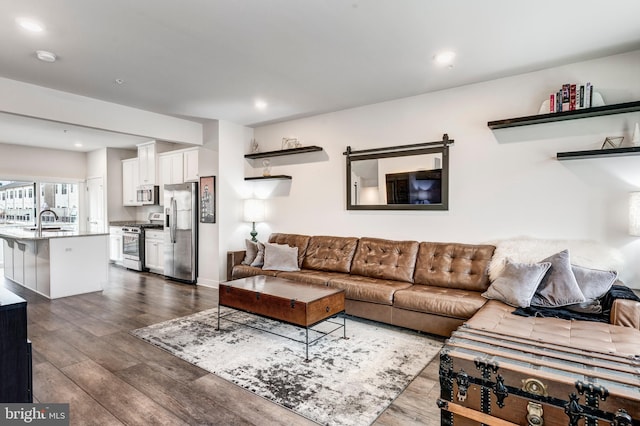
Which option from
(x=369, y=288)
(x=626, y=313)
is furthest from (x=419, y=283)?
(x=626, y=313)

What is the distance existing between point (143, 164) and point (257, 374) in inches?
239

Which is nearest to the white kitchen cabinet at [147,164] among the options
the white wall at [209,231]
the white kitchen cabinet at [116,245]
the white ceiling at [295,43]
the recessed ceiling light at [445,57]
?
the white kitchen cabinet at [116,245]

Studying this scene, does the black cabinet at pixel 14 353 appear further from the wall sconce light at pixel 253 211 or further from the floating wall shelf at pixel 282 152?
the wall sconce light at pixel 253 211

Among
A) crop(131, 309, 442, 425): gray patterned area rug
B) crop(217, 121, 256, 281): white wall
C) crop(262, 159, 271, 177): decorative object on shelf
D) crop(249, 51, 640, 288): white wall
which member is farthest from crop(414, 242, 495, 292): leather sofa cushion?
crop(217, 121, 256, 281): white wall

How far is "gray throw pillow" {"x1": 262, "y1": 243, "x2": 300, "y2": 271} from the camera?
452cm

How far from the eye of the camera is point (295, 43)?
114 inches

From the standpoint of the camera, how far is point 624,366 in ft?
5.12

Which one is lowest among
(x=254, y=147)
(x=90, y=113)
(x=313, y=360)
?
(x=313, y=360)

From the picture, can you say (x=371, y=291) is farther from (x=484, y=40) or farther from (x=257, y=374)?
(x=484, y=40)

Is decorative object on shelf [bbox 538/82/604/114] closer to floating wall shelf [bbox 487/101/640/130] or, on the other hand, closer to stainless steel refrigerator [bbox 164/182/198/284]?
floating wall shelf [bbox 487/101/640/130]

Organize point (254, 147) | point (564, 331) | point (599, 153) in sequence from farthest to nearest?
point (254, 147) → point (599, 153) → point (564, 331)

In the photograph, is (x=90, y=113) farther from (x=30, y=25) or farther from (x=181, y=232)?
(x=181, y=232)

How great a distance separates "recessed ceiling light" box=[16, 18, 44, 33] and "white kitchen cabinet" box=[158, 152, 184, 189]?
3.70m

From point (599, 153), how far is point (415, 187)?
69.8 inches
